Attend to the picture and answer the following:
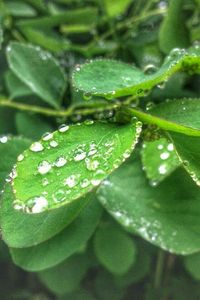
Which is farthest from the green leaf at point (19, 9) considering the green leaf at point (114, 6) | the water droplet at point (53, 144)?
the water droplet at point (53, 144)

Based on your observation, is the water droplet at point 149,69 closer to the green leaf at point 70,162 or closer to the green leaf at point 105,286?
the green leaf at point 70,162

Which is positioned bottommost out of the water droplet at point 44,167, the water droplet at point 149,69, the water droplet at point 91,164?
the water droplet at point 149,69

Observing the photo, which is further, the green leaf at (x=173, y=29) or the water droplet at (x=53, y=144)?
the green leaf at (x=173, y=29)

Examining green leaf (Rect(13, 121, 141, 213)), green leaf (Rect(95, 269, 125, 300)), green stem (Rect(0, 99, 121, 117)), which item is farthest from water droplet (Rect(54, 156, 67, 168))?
green leaf (Rect(95, 269, 125, 300))

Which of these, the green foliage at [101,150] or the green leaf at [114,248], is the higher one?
the green foliage at [101,150]

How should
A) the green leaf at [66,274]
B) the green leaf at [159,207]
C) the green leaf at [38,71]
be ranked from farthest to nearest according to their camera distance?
the green leaf at [66,274]
the green leaf at [38,71]
the green leaf at [159,207]

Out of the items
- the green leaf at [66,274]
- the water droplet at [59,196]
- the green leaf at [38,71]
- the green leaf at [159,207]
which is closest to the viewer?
the water droplet at [59,196]
